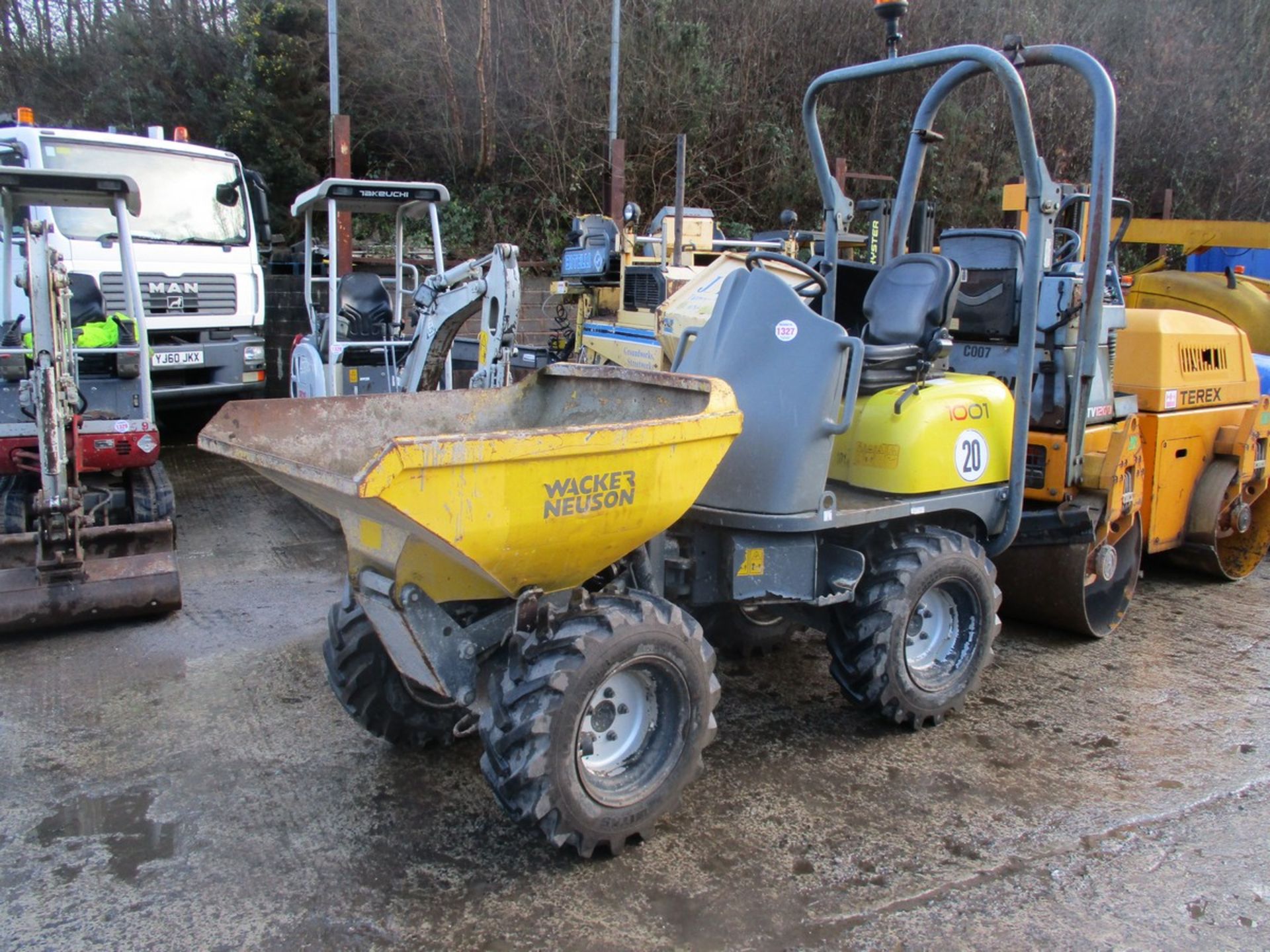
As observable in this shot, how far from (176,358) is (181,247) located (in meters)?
1.01

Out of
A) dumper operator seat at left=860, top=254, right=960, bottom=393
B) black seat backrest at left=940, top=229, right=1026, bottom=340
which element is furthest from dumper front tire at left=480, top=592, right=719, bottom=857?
black seat backrest at left=940, top=229, right=1026, bottom=340

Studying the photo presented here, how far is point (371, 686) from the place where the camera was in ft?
11.8

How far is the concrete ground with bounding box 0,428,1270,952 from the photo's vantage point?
2.82 m

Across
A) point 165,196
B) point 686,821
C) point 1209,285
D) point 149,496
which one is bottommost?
point 686,821

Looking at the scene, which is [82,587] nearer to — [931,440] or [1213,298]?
[931,440]

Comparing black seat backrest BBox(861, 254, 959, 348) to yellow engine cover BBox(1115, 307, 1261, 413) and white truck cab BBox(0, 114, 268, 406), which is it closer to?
yellow engine cover BBox(1115, 307, 1261, 413)

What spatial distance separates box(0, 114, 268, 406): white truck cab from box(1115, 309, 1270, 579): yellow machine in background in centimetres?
705

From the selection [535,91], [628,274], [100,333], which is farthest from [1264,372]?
[535,91]

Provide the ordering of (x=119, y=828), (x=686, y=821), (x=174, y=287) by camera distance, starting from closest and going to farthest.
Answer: (x=119, y=828) < (x=686, y=821) < (x=174, y=287)

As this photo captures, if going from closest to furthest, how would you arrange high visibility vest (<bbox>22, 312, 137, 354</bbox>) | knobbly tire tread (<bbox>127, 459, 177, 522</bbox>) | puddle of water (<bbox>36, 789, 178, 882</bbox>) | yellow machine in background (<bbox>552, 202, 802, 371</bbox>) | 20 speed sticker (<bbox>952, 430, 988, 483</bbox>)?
puddle of water (<bbox>36, 789, 178, 882</bbox>) → 20 speed sticker (<bbox>952, 430, 988, 483</bbox>) → knobbly tire tread (<bbox>127, 459, 177, 522</bbox>) → high visibility vest (<bbox>22, 312, 137, 354</bbox>) → yellow machine in background (<bbox>552, 202, 802, 371</bbox>)

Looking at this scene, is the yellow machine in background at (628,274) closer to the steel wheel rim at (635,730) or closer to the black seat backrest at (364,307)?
the black seat backrest at (364,307)

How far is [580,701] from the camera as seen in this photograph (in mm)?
2924

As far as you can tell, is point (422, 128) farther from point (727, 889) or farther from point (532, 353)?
point (727, 889)

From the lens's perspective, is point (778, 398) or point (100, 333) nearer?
point (778, 398)
